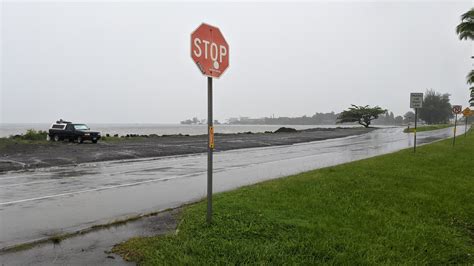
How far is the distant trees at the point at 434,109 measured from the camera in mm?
108125

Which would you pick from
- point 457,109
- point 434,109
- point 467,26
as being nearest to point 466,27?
point 467,26

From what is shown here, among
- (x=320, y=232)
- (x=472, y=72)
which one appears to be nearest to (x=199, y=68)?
(x=320, y=232)

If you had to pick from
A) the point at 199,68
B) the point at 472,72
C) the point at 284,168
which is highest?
the point at 472,72

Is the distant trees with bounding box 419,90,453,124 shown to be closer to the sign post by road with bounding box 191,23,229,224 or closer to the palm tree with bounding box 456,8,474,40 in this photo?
the palm tree with bounding box 456,8,474,40

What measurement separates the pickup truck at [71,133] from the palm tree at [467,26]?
25766mm

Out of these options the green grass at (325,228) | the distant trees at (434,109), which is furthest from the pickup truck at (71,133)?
the distant trees at (434,109)

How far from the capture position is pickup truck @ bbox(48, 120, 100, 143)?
27.2 meters

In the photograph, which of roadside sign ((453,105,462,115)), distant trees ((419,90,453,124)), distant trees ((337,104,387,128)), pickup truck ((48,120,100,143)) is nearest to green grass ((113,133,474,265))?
roadside sign ((453,105,462,115))

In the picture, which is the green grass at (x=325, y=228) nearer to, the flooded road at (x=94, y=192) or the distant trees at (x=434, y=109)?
the flooded road at (x=94, y=192)

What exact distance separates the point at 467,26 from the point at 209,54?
1887 cm

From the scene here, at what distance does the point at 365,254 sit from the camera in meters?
4.25

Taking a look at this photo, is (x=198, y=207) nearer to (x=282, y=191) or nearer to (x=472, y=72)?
(x=282, y=191)

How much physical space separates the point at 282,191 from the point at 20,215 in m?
5.34

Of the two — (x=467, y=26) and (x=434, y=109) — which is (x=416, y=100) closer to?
(x=467, y=26)
